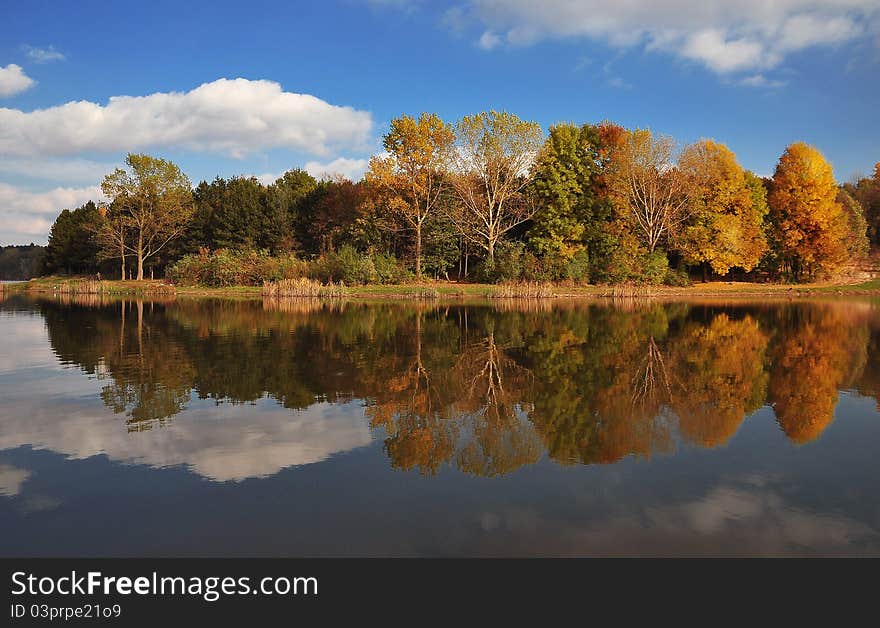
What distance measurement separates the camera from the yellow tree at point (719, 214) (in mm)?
55781

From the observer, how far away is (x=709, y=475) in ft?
26.7

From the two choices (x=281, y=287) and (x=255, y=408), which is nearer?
(x=255, y=408)

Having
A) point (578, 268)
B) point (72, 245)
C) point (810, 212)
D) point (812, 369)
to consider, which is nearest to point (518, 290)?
point (578, 268)

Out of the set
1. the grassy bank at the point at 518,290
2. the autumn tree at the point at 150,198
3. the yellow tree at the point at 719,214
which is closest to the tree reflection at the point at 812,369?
the grassy bank at the point at 518,290

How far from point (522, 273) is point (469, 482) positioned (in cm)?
4875

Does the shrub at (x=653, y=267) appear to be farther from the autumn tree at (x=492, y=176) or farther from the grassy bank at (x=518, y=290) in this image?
the autumn tree at (x=492, y=176)

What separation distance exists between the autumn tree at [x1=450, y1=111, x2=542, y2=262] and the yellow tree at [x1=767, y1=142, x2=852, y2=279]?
994 inches

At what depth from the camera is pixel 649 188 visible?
186 ft

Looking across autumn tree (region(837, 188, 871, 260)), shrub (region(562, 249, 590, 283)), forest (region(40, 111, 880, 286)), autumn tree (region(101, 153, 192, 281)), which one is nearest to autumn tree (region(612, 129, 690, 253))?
forest (region(40, 111, 880, 286))

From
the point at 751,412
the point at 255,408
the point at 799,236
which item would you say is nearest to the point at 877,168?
the point at 799,236

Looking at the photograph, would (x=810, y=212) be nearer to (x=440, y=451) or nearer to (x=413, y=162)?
(x=413, y=162)

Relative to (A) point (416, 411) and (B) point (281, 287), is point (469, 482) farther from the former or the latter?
(B) point (281, 287)

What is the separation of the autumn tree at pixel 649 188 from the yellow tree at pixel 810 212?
1121cm

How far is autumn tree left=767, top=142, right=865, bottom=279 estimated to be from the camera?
58.1 meters
